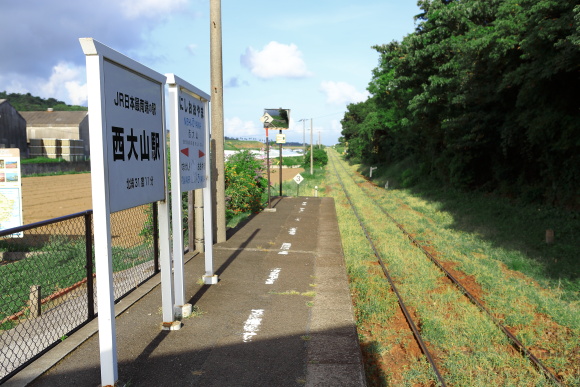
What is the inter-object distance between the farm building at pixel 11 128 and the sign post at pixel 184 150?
52.8m

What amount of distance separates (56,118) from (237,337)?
7383cm

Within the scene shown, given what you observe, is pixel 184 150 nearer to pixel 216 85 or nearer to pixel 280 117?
pixel 216 85

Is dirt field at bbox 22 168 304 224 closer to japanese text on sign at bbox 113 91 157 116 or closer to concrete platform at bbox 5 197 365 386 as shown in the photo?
concrete platform at bbox 5 197 365 386

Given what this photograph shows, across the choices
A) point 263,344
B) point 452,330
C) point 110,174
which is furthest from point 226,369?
point 452,330

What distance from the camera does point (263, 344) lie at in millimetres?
4977

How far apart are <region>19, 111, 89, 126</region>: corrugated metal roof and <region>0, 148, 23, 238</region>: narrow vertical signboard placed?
6236 centimetres

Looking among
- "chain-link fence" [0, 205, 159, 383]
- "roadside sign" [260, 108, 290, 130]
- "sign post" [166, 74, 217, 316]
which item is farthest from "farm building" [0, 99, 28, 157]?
"sign post" [166, 74, 217, 316]

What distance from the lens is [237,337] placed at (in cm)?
517

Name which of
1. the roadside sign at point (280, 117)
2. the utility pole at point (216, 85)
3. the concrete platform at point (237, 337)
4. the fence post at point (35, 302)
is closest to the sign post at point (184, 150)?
the concrete platform at point (237, 337)

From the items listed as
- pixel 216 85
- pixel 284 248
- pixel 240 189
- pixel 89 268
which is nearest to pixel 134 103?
pixel 89 268

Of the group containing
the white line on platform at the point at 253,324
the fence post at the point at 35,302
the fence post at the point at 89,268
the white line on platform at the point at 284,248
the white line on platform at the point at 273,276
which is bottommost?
the white line on platform at the point at 284,248

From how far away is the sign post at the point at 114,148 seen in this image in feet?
11.8

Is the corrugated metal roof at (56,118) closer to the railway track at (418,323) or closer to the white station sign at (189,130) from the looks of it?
the railway track at (418,323)

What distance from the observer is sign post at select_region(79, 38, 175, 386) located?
3584mm
